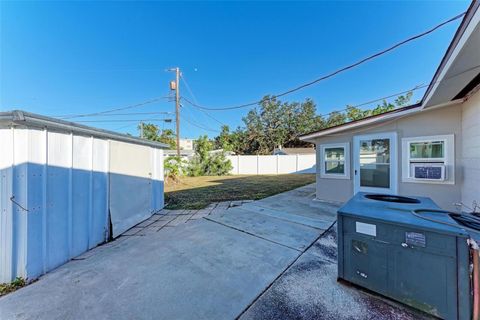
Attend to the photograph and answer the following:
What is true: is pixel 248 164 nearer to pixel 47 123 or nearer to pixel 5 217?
pixel 47 123

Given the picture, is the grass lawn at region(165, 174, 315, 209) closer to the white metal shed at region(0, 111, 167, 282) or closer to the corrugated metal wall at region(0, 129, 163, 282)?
the white metal shed at region(0, 111, 167, 282)

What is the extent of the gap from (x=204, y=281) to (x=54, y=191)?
2403mm

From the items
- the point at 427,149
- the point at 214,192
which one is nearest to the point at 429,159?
the point at 427,149

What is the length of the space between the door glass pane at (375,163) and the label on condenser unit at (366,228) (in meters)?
4.26

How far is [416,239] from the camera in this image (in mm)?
1647

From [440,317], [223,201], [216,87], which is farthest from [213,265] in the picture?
→ [216,87]

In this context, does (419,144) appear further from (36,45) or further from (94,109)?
(94,109)

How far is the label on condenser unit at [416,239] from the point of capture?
161 centimetres

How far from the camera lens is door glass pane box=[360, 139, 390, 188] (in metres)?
5.25

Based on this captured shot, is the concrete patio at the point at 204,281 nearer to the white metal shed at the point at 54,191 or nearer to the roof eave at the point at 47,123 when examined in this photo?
the white metal shed at the point at 54,191

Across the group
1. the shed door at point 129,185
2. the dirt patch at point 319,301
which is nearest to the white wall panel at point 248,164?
the shed door at point 129,185

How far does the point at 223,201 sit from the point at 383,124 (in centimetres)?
523

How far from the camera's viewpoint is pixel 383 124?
5.26 meters

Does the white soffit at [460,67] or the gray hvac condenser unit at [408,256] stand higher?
the white soffit at [460,67]
